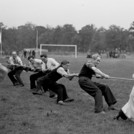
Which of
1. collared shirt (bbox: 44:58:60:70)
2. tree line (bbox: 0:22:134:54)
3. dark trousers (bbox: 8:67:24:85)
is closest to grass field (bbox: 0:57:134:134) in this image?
collared shirt (bbox: 44:58:60:70)

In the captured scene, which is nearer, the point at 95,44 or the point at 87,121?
the point at 87,121

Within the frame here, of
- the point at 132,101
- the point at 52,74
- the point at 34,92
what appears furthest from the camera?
the point at 34,92

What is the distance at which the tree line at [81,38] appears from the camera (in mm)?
94250

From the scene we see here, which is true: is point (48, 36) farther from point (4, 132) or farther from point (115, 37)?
point (4, 132)

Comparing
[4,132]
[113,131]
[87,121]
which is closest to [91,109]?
[87,121]

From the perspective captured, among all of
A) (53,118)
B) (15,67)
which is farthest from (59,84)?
(15,67)

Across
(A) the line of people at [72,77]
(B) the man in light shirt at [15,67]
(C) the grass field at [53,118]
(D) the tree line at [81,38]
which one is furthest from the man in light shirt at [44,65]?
(D) the tree line at [81,38]

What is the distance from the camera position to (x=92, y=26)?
342 ft

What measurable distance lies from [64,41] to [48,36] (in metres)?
5.36

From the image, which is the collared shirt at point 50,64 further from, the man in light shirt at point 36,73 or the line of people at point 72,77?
the man in light shirt at point 36,73

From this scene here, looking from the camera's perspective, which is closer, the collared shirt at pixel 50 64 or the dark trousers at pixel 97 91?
the dark trousers at pixel 97 91

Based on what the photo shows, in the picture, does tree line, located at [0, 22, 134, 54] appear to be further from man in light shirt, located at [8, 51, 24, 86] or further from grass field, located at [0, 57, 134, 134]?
grass field, located at [0, 57, 134, 134]

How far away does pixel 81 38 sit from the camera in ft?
321

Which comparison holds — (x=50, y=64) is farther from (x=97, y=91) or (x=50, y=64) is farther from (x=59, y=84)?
(x=97, y=91)
